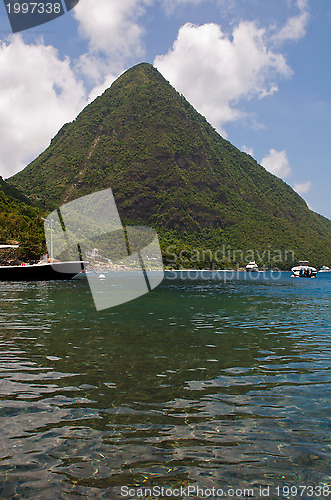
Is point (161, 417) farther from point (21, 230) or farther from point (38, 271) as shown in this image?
point (21, 230)

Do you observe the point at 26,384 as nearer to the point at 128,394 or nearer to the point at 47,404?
the point at 47,404

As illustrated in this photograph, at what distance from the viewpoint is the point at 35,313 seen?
25.0 meters

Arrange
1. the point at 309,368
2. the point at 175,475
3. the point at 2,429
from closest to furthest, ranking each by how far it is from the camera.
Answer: the point at 175,475 → the point at 2,429 → the point at 309,368

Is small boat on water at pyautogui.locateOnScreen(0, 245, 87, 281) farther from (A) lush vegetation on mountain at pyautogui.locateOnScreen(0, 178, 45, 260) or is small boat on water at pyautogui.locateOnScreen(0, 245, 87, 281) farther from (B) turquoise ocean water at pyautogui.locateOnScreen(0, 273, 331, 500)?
(B) turquoise ocean water at pyautogui.locateOnScreen(0, 273, 331, 500)

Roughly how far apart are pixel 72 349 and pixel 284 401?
812 centimetres

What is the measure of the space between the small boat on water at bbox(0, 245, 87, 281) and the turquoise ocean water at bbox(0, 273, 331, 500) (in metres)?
60.8

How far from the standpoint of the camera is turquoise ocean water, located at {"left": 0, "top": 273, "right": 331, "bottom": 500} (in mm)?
5000

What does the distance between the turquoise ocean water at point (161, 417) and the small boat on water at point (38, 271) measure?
60846mm

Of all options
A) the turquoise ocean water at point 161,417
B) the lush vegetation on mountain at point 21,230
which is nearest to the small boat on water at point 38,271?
the lush vegetation on mountain at point 21,230

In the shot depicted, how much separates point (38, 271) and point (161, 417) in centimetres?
7113

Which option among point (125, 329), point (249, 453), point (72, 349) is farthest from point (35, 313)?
point (249, 453)

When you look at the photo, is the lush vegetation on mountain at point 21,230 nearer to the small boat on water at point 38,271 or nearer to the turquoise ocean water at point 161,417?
the small boat on water at point 38,271

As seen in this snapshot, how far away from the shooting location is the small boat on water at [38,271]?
72062 millimetres

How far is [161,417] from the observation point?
23.1ft
